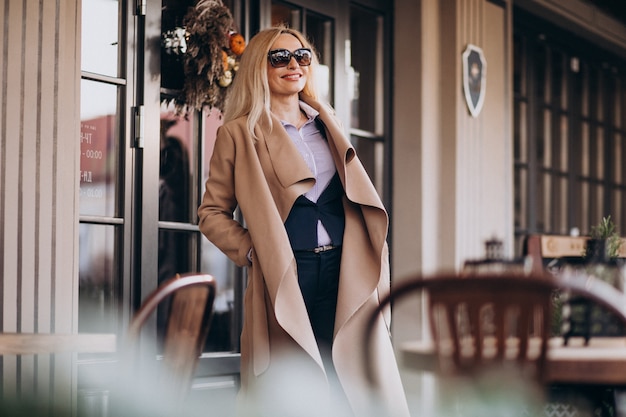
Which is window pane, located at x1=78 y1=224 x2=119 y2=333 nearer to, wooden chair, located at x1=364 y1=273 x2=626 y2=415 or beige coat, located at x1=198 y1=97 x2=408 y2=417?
beige coat, located at x1=198 y1=97 x2=408 y2=417

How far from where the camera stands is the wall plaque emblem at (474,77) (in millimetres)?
5465

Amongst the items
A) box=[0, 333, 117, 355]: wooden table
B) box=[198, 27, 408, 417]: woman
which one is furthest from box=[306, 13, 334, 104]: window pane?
box=[0, 333, 117, 355]: wooden table

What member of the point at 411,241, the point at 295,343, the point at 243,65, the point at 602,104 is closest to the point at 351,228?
the point at 295,343

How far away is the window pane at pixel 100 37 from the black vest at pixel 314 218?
3.74 ft

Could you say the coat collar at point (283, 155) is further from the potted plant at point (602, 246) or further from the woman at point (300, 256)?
the potted plant at point (602, 246)

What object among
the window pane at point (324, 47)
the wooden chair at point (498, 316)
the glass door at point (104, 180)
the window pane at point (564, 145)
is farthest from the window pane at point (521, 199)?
the wooden chair at point (498, 316)

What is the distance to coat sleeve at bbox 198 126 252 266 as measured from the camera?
9.30 feet

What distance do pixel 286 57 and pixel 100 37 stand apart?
3.06 feet

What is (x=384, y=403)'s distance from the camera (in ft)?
9.05

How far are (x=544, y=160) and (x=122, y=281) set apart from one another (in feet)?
13.2

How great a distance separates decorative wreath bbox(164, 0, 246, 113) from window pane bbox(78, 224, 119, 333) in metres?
0.62

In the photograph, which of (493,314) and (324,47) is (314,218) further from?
(324,47)

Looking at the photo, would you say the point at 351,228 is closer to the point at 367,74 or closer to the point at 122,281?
the point at 122,281

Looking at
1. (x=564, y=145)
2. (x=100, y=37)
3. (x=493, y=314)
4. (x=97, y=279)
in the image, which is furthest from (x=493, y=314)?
(x=564, y=145)
